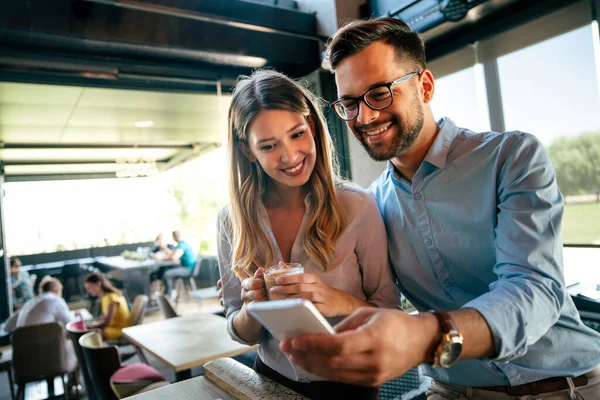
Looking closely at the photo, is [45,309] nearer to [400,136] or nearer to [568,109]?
[400,136]

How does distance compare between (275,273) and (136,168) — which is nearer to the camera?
(275,273)

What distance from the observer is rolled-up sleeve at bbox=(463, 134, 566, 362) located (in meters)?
0.91

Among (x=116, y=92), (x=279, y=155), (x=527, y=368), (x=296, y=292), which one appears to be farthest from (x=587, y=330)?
(x=116, y=92)

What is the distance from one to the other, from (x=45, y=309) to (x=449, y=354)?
5.34 m

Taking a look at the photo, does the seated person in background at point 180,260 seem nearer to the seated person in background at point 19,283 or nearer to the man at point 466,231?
the seated person in background at point 19,283

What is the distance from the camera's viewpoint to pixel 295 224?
5.63 ft

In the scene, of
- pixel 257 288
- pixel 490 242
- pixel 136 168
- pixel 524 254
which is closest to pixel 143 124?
pixel 136 168

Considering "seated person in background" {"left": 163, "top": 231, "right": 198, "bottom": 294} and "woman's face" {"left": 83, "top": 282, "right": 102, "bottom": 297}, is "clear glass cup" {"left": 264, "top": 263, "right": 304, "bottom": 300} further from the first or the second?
"seated person in background" {"left": 163, "top": 231, "right": 198, "bottom": 294}

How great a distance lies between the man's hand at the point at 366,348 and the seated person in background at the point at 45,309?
5.02 metres

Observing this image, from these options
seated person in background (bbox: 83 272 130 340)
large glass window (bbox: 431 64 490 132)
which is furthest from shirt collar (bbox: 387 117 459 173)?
seated person in background (bbox: 83 272 130 340)

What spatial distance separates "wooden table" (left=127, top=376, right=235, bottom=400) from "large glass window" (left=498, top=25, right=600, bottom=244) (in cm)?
250

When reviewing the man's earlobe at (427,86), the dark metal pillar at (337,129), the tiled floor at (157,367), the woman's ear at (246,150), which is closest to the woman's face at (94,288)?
the tiled floor at (157,367)

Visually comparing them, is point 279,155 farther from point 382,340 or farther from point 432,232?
point 382,340

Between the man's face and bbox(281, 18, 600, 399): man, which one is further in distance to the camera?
the man's face
